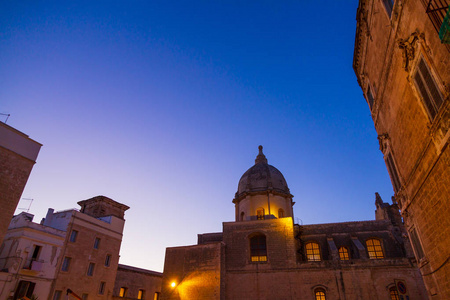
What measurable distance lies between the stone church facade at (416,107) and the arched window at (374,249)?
16.2 metres

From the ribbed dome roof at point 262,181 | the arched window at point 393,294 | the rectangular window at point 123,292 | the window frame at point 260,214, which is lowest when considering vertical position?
the arched window at point 393,294

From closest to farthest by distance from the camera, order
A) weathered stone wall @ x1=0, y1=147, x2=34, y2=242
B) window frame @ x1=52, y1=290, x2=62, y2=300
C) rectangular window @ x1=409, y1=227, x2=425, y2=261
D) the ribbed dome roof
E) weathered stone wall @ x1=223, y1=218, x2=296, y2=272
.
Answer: rectangular window @ x1=409, y1=227, x2=425, y2=261, weathered stone wall @ x1=0, y1=147, x2=34, y2=242, window frame @ x1=52, y1=290, x2=62, y2=300, weathered stone wall @ x1=223, y1=218, x2=296, y2=272, the ribbed dome roof

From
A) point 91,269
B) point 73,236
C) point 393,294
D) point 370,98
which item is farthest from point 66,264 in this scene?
point 393,294

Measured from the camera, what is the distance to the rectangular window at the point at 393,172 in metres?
13.5

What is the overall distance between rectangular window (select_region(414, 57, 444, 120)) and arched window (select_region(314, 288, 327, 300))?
63.6 ft

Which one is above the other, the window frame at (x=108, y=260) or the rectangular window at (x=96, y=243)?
the rectangular window at (x=96, y=243)

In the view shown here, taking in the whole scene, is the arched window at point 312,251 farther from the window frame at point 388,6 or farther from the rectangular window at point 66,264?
the window frame at point 388,6

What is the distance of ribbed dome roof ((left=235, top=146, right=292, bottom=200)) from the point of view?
32.7 metres

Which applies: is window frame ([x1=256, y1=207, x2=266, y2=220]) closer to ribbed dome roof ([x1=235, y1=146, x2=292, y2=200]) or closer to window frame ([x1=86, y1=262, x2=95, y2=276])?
ribbed dome roof ([x1=235, y1=146, x2=292, y2=200])

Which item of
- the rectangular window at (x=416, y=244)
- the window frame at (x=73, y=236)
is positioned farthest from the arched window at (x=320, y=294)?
the window frame at (x=73, y=236)

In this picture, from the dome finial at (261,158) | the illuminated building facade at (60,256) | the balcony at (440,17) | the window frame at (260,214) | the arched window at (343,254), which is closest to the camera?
the balcony at (440,17)

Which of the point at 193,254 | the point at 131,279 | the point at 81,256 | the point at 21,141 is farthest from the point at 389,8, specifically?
the point at 131,279

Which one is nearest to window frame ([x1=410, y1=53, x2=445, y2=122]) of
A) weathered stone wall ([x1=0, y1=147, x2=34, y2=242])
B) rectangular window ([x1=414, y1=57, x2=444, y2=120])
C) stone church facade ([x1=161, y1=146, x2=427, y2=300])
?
rectangular window ([x1=414, y1=57, x2=444, y2=120])

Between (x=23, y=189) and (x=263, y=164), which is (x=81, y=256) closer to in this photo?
(x=23, y=189)
